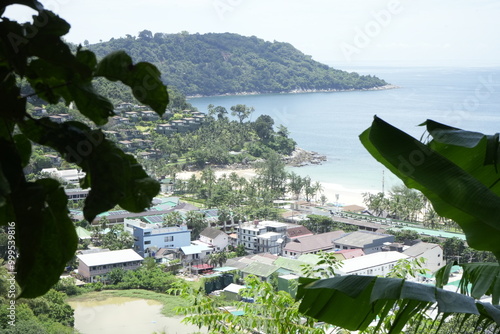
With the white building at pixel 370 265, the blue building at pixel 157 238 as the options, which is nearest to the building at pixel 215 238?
the blue building at pixel 157 238

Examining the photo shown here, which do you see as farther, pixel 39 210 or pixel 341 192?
pixel 341 192

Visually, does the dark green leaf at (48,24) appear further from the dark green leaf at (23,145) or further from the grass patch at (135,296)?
the grass patch at (135,296)

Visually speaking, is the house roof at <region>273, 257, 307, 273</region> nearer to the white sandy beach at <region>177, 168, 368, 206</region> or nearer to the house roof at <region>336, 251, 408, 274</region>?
the house roof at <region>336, 251, 408, 274</region>

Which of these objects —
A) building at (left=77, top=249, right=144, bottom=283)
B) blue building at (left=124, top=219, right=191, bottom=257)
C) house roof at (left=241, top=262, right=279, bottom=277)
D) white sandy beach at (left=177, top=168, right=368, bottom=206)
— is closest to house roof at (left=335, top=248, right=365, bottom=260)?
house roof at (left=241, top=262, right=279, bottom=277)

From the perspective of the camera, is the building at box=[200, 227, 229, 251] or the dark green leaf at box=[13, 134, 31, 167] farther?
the building at box=[200, 227, 229, 251]

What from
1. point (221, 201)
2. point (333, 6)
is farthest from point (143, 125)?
point (333, 6)

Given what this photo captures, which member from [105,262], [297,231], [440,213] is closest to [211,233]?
[297,231]

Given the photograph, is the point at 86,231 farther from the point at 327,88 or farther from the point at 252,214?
the point at 327,88
